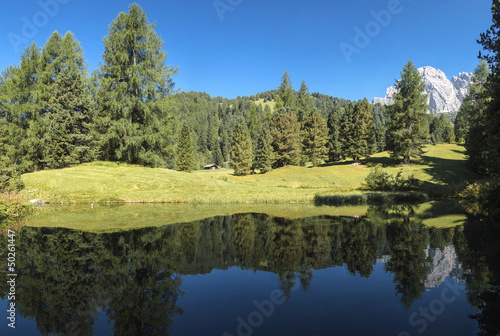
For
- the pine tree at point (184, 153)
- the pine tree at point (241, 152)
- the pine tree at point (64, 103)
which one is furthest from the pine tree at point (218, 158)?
the pine tree at point (64, 103)

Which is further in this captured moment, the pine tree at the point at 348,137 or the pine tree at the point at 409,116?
the pine tree at the point at 348,137

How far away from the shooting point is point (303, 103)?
3250 inches

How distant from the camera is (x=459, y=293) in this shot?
8383mm

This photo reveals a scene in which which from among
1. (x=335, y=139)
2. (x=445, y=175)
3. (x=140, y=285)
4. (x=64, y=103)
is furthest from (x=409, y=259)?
(x=335, y=139)

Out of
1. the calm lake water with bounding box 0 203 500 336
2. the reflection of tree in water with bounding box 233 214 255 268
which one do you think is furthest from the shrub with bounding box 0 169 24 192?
the reflection of tree in water with bounding box 233 214 255 268

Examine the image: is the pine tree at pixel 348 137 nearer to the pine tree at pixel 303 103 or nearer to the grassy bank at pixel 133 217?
the pine tree at pixel 303 103

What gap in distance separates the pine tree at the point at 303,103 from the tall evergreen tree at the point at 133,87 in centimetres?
4706

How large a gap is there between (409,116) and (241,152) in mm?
36060

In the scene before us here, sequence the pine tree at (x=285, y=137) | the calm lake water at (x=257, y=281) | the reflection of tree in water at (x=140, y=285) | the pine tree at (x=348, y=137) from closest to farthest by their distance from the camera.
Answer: the calm lake water at (x=257, y=281) < the reflection of tree in water at (x=140, y=285) < the pine tree at (x=285, y=137) < the pine tree at (x=348, y=137)

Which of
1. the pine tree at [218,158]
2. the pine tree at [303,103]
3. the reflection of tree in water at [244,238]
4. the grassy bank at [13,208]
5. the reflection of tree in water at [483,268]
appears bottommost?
the reflection of tree in water at [483,268]

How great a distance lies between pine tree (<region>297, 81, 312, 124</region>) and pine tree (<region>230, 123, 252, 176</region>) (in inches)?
978

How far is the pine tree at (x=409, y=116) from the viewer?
183 feet

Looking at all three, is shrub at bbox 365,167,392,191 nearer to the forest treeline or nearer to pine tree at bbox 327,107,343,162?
the forest treeline

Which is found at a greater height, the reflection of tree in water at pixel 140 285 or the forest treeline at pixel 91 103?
the forest treeline at pixel 91 103
